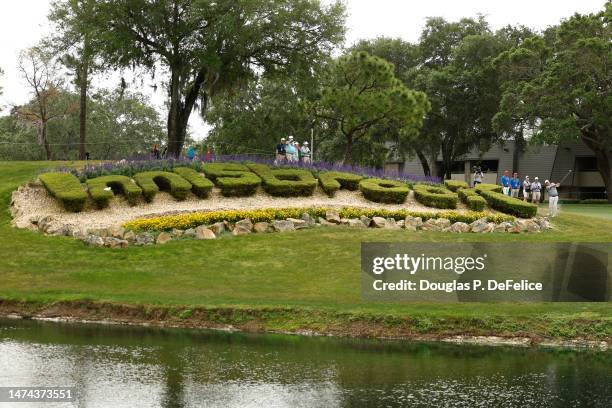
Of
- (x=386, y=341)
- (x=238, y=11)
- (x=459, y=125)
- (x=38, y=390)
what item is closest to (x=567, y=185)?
(x=459, y=125)

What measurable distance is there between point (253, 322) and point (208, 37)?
64.0 ft

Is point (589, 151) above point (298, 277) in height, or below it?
above

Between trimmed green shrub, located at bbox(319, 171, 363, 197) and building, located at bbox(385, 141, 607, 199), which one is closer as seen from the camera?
trimmed green shrub, located at bbox(319, 171, 363, 197)

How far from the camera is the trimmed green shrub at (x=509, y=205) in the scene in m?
27.0

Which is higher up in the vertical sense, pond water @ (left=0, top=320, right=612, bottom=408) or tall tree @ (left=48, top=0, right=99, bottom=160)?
tall tree @ (left=48, top=0, right=99, bottom=160)

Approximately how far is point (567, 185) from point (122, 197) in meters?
44.8

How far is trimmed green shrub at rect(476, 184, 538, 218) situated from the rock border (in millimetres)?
691

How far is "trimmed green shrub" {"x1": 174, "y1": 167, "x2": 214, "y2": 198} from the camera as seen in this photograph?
26281 mm

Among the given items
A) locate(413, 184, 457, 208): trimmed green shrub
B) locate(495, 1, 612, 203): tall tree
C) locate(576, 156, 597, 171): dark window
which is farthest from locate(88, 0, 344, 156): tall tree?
locate(576, 156, 597, 171): dark window

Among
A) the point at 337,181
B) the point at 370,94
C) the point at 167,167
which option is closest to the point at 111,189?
the point at 167,167

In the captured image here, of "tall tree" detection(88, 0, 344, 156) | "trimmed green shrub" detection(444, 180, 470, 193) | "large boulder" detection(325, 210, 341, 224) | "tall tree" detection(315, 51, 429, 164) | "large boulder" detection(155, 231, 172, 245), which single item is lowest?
"large boulder" detection(155, 231, 172, 245)

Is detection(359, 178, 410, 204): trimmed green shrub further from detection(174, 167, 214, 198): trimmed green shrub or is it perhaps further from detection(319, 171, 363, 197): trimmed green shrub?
detection(174, 167, 214, 198): trimmed green shrub

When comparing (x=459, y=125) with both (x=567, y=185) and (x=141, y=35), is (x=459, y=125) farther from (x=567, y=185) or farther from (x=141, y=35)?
(x=141, y=35)

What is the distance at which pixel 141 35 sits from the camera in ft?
116
